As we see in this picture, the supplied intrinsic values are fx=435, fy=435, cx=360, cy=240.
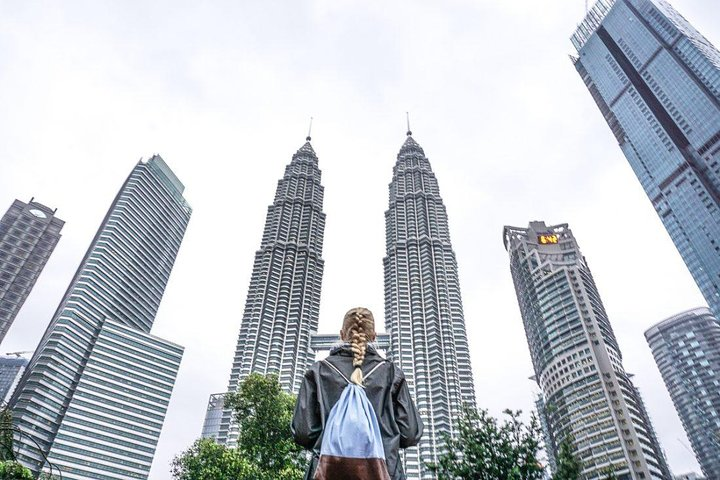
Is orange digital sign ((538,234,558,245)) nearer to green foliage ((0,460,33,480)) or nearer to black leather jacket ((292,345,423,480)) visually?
green foliage ((0,460,33,480))

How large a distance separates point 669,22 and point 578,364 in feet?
283

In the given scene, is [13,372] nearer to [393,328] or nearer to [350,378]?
[393,328]

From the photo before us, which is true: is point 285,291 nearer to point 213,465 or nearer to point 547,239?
point 547,239

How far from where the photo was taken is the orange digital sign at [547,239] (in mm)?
112037

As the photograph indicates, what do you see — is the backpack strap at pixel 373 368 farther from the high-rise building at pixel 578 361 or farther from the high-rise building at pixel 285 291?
the high-rise building at pixel 285 291

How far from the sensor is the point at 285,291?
104 metres

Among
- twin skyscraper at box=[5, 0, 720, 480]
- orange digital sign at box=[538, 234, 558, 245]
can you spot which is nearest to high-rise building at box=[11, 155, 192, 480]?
twin skyscraper at box=[5, 0, 720, 480]

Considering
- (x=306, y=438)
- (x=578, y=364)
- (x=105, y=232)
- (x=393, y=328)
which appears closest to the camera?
(x=306, y=438)

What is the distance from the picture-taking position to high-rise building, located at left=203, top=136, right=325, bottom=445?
92.1 meters

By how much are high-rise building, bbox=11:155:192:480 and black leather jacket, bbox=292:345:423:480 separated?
97745 millimetres

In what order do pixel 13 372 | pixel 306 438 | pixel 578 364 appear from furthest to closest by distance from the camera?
pixel 13 372
pixel 578 364
pixel 306 438

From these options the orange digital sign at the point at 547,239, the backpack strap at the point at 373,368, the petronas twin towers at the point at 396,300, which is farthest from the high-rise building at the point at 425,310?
the backpack strap at the point at 373,368

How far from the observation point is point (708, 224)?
295ft

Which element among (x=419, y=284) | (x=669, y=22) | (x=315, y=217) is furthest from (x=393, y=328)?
(x=669, y=22)
